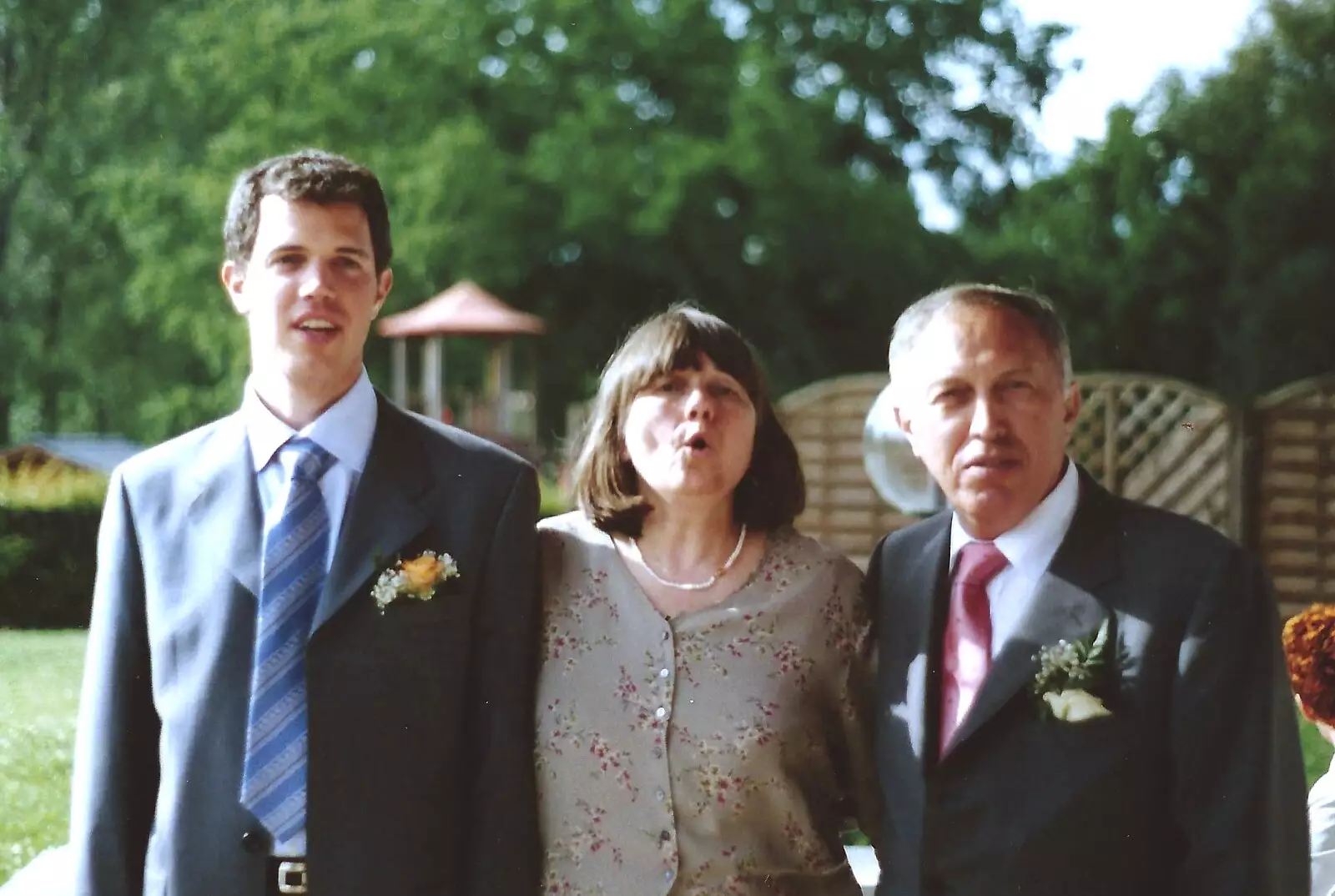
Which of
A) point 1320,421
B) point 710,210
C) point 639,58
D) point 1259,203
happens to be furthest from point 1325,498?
point 639,58

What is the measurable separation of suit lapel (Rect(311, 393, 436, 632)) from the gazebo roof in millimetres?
10988

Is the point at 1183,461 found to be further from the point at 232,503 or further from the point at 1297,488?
the point at 232,503

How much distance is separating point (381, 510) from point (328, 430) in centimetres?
12

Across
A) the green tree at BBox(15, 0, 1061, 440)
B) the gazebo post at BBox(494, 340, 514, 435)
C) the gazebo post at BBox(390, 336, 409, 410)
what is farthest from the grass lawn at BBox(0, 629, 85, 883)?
the gazebo post at BBox(390, 336, 409, 410)

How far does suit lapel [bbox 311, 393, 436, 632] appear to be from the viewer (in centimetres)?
184

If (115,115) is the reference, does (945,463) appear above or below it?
below

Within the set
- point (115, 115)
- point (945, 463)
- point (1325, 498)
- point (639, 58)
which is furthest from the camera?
point (639, 58)

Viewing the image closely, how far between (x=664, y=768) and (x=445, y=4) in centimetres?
1392

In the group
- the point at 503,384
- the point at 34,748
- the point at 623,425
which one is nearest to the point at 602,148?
the point at 503,384

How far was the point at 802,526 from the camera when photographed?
9883 mm

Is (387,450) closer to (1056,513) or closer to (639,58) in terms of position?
(1056,513)

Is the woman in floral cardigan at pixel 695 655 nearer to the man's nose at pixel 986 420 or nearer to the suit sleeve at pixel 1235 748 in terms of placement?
the man's nose at pixel 986 420

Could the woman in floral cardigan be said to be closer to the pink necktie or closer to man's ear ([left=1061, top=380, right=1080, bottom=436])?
the pink necktie

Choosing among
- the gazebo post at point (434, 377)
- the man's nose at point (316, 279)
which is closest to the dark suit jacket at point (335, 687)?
the man's nose at point (316, 279)
